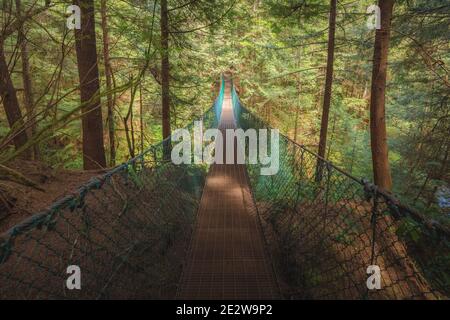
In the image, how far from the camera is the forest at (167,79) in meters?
2.55

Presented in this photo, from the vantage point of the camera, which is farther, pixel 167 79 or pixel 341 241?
pixel 167 79

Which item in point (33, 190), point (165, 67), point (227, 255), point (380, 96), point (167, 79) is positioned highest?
point (165, 67)

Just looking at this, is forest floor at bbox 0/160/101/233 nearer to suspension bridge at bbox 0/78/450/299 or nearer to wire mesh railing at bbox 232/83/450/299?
suspension bridge at bbox 0/78/450/299

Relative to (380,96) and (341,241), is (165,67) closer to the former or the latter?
(380,96)

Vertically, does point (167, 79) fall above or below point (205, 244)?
above

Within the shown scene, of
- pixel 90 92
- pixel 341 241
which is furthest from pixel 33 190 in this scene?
pixel 341 241

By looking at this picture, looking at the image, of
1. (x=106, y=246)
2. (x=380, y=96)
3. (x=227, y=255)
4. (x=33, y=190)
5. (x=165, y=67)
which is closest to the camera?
(x=106, y=246)

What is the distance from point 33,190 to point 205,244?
73.1 inches

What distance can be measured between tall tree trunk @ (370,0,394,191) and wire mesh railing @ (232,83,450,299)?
111 cm

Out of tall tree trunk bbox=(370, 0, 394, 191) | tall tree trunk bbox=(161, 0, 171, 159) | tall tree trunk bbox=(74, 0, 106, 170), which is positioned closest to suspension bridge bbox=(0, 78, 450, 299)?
tall tree trunk bbox=(74, 0, 106, 170)

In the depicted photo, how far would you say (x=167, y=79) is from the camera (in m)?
4.92
